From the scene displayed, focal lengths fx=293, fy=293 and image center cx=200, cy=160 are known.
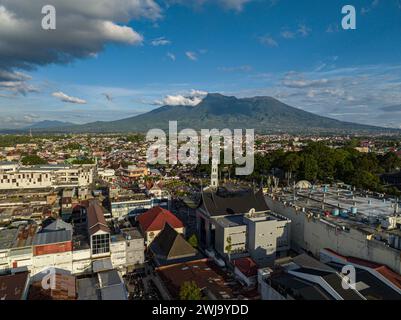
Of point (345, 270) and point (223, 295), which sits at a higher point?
point (345, 270)

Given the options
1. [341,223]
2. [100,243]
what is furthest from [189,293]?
[341,223]

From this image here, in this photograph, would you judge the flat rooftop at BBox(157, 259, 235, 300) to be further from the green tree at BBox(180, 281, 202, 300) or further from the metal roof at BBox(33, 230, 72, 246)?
the metal roof at BBox(33, 230, 72, 246)

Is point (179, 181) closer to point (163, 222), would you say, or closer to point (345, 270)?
point (163, 222)

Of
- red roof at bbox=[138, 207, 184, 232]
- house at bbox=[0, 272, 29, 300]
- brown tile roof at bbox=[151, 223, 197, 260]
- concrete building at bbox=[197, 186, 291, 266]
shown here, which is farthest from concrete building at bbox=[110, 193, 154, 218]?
house at bbox=[0, 272, 29, 300]

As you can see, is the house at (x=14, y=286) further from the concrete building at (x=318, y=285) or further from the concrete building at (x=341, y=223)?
the concrete building at (x=341, y=223)

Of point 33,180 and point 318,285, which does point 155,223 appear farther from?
point 33,180

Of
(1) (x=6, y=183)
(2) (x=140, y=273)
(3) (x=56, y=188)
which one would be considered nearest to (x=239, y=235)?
Result: (2) (x=140, y=273)
